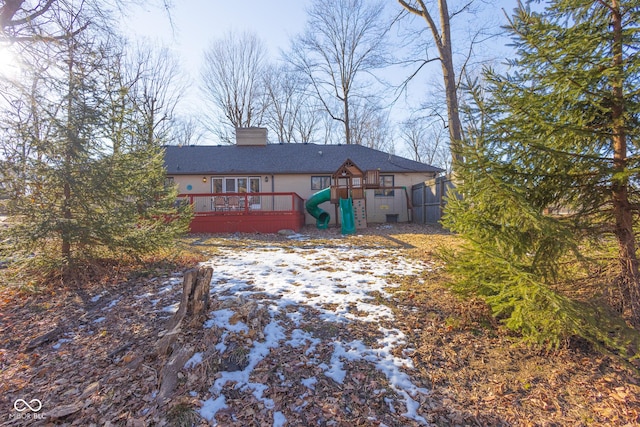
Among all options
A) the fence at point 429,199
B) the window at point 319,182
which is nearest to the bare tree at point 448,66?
the fence at point 429,199

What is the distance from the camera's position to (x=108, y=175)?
4.71 metres

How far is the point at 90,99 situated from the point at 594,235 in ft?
22.3

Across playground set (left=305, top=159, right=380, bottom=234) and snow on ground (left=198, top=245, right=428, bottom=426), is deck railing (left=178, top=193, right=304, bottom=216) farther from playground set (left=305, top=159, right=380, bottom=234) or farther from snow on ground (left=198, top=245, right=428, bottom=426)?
snow on ground (left=198, top=245, right=428, bottom=426)

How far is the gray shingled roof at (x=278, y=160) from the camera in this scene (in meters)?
15.2

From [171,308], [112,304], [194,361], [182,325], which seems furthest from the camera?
[112,304]

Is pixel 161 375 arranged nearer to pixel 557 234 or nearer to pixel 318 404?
pixel 318 404

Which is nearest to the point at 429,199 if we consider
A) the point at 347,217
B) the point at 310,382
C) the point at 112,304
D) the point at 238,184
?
the point at 347,217

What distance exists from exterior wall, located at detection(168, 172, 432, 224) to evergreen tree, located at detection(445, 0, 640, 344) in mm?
12579

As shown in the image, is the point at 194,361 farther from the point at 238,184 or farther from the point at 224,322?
the point at 238,184

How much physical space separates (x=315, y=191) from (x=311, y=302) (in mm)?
11906

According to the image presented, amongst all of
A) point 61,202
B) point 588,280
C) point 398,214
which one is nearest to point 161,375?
point 61,202

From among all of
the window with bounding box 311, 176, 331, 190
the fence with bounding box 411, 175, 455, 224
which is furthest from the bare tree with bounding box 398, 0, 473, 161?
the window with bounding box 311, 176, 331, 190

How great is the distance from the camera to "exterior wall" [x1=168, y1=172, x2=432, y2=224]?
50.2ft

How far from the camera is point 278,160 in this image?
16109 mm
